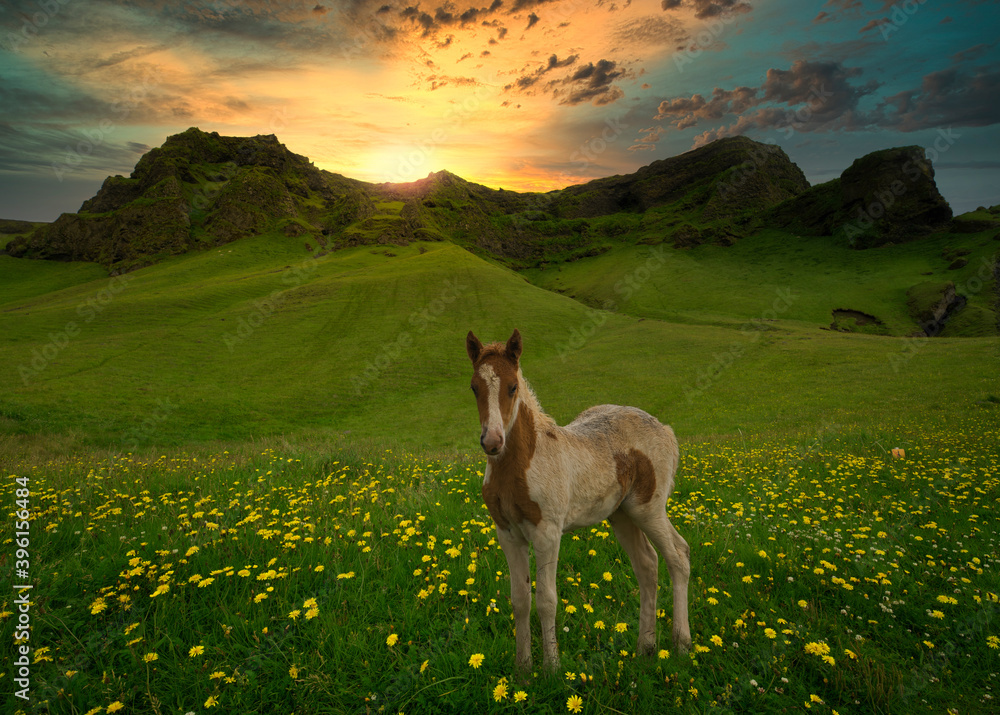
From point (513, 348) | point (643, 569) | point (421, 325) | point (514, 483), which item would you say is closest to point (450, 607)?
point (514, 483)

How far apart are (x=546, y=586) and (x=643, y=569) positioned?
1.56m

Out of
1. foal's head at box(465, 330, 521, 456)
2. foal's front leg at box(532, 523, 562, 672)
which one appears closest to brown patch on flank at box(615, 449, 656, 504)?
foal's front leg at box(532, 523, 562, 672)

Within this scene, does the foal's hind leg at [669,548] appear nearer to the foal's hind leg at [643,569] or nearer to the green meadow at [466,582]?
the foal's hind leg at [643,569]

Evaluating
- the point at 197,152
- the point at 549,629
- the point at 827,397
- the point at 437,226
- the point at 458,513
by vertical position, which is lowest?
the point at 827,397

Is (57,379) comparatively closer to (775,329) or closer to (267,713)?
(267,713)

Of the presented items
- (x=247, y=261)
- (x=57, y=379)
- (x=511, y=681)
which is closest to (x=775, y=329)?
(x=511, y=681)

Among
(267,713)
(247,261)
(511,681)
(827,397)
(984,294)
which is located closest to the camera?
(267,713)

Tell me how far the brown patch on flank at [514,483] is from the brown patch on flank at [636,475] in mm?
1184

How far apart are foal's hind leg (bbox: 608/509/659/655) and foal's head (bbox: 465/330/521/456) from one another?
7.54 feet

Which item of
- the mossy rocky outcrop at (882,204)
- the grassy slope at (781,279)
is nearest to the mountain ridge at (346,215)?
the mossy rocky outcrop at (882,204)

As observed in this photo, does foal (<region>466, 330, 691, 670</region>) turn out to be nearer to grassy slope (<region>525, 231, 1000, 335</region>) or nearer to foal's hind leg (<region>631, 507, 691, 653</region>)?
foal's hind leg (<region>631, 507, 691, 653</region>)

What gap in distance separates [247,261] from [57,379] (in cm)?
6951

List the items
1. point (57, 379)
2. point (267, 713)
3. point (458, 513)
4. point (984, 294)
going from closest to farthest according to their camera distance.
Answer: point (267, 713) → point (458, 513) → point (57, 379) → point (984, 294)

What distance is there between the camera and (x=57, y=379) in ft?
113
